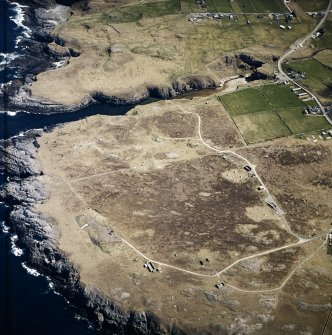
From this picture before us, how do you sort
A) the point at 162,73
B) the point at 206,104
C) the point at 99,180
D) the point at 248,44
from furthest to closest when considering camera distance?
the point at 248,44, the point at 162,73, the point at 206,104, the point at 99,180

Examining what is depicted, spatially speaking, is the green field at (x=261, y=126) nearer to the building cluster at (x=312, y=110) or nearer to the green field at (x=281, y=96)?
the green field at (x=281, y=96)

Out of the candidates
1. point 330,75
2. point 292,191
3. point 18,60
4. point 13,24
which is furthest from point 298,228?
point 13,24

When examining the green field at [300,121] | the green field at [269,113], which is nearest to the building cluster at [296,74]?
the green field at [269,113]

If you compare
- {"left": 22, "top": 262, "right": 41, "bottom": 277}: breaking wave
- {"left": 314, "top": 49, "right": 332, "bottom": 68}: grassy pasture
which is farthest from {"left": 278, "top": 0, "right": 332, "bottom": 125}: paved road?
{"left": 22, "top": 262, "right": 41, "bottom": 277}: breaking wave

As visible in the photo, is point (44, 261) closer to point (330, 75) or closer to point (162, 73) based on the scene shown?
point (162, 73)

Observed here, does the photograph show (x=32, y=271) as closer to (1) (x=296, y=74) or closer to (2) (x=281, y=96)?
(2) (x=281, y=96)

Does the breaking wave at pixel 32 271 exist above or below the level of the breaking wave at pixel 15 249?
below

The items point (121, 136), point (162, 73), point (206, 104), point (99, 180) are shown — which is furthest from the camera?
point (162, 73)

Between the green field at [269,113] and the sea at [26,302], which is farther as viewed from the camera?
the green field at [269,113]
